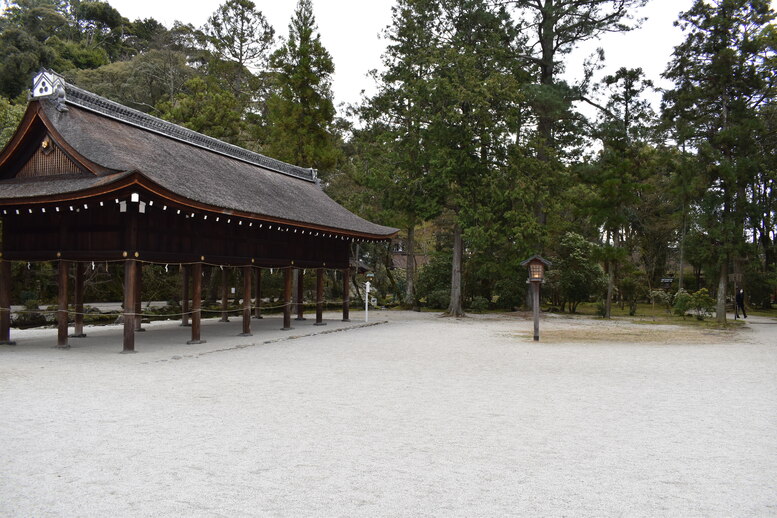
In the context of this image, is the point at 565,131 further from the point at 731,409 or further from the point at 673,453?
the point at 673,453

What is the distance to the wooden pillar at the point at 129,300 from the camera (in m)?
12.8

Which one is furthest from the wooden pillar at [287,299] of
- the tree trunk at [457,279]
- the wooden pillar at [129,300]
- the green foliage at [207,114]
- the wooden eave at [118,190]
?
the green foliage at [207,114]

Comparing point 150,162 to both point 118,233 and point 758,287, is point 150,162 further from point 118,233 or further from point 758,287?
point 758,287

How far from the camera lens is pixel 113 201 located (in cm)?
1253

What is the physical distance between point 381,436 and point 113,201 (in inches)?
361

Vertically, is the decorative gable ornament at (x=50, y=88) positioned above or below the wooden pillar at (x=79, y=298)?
above

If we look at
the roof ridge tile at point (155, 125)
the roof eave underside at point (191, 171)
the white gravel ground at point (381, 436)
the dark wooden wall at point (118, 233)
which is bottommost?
the white gravel ground at point (381, 436)

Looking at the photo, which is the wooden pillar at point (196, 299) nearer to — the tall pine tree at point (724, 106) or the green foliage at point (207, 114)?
the green foliage at point (207, 114)

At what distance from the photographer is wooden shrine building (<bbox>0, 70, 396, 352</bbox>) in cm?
1264

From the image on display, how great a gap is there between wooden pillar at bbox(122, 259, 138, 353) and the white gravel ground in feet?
2.32

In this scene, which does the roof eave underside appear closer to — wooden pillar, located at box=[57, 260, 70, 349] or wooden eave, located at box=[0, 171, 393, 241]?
wooden eave, located at box=[0, 171, 393, 241]

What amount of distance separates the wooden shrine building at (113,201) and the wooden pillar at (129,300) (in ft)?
0.08

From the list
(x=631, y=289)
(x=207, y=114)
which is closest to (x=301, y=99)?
(x=207, y=114)

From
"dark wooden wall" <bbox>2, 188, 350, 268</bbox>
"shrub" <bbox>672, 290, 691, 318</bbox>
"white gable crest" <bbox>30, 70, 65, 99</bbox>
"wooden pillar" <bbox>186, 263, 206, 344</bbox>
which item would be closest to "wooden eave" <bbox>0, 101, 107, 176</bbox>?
"white gable crest" <bbox>30, 70, 65, 99</bbox>
